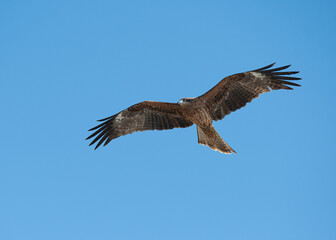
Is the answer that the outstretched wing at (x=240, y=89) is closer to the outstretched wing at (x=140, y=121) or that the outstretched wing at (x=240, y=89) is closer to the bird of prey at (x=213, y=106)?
the bird of prey at (x=213, y=106)

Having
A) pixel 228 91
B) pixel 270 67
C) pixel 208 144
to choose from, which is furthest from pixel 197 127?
pixel 270 67

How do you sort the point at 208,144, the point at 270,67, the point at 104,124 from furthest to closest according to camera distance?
1. the point at 104,124
2. the point at 208,144
3. the point at 270,67

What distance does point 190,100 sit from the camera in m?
9.84

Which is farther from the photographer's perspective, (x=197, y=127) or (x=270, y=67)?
(x=197, y=127)

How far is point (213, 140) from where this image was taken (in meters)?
10.2

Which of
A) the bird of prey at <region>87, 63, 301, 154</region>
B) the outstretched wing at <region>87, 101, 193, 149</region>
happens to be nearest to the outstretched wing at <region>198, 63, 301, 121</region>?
the bird of prey at <region>87, 63, 301, 154</region>

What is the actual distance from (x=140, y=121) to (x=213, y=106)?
2.02 m

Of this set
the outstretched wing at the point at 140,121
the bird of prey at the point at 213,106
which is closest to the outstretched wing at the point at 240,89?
the bird of prey at the point at 213,106

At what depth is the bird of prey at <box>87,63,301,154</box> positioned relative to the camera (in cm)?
974

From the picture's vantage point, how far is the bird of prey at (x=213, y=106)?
32.0 feet

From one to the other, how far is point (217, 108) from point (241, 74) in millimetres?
986

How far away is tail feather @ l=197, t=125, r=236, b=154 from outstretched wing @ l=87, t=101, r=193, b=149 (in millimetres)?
525

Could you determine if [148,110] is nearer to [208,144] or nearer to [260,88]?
[208,144]

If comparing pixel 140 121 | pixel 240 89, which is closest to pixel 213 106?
pixel 240 89
